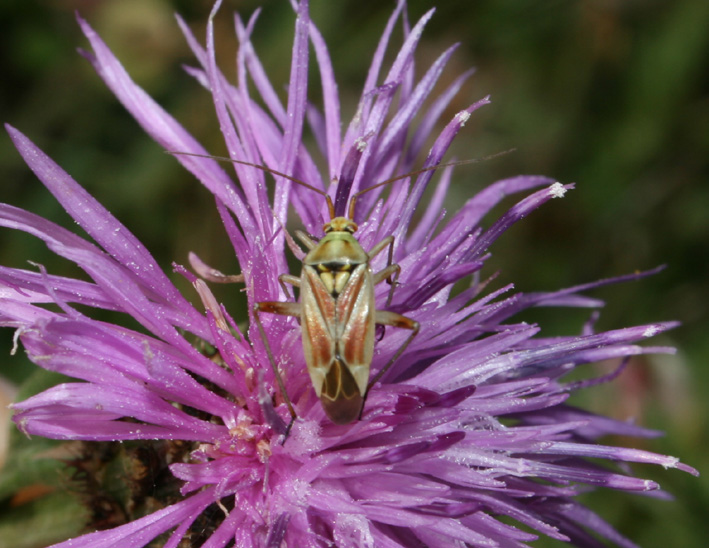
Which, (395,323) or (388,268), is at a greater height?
(388,268)

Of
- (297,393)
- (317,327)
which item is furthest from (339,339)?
(297,393)

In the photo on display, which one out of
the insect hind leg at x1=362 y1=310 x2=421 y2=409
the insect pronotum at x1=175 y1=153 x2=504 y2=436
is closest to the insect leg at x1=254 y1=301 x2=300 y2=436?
the insect pronotum at x1=175 y1=153 x2=504 y2=436

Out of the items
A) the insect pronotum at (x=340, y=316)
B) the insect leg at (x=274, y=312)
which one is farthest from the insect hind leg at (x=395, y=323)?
the insect leg at (x=274, y=312)

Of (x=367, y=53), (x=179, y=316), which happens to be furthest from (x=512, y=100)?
(x=179, y=316)

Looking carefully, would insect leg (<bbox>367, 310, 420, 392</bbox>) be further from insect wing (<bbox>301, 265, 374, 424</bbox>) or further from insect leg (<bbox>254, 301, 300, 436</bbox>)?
insect leg (<bbox>254, 301, 300, 436</bbox>)

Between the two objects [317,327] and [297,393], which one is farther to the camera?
[297,393]

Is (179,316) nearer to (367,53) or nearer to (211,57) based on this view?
(211,57)

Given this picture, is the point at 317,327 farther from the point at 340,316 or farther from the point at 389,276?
the point at 389,276
